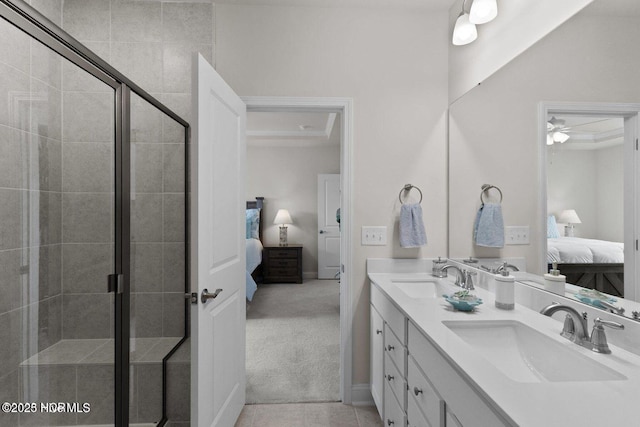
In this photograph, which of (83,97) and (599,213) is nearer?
(599,213)

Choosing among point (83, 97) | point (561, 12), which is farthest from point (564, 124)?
point (83, 97)

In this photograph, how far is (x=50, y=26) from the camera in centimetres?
101

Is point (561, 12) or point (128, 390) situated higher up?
point (561, 12)

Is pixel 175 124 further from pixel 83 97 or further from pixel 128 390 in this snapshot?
pixel 128 390

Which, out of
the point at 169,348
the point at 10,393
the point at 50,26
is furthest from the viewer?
the point at 169,348

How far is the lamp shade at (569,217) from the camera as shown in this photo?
1.21 m

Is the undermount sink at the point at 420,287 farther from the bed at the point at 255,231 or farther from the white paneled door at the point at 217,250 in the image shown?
the bed at the point at 255,231

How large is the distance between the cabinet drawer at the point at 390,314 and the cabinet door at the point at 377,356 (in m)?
0.07

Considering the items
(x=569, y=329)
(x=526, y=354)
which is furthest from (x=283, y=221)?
(x=569, y=329)

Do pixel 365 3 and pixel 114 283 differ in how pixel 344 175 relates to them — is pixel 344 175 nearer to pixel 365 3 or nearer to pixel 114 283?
pixel 365 3

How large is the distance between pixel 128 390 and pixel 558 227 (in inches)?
80.6

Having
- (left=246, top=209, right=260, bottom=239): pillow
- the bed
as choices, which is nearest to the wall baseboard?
the bed

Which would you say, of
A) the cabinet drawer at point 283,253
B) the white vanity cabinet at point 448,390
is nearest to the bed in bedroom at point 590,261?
the white vanity cabinet at point 448,390

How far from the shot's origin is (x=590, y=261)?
3.84 ft
